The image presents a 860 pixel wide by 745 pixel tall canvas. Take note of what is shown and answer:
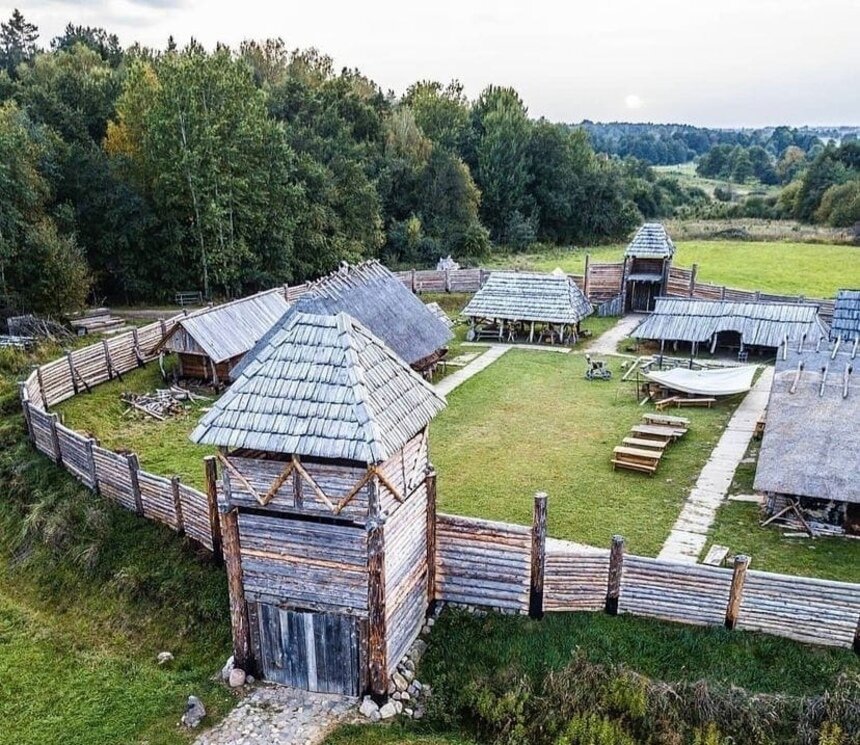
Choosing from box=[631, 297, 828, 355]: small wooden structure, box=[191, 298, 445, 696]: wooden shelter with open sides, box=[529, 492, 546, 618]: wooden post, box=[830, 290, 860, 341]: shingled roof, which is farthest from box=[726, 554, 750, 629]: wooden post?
box=[631, 297, 828, 355]: small wooden structure

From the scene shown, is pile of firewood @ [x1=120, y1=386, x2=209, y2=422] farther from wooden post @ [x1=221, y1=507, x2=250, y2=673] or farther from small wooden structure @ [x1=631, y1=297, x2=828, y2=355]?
small wooden structure @ [x1=631, y1=297, x2=828, y2=355]

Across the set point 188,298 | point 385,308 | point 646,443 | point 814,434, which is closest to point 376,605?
Answer: point 814,434

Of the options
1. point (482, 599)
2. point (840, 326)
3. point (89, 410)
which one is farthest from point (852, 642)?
point (89, 410)

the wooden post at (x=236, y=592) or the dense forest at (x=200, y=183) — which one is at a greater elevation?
the dense forest at (x=200, y=183)

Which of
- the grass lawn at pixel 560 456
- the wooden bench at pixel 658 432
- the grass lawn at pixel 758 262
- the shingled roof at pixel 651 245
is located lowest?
the grass lawn at pixel 560 456

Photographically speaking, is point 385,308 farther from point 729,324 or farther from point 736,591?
point 736,591

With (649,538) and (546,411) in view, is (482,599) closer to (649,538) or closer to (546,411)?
(649,538)

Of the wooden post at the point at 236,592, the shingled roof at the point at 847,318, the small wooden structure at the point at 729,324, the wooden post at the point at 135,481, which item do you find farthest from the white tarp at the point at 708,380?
the wooden post at the point at 236,592

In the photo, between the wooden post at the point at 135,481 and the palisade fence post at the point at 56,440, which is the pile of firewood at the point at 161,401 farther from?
the wooden post at the point at 135,481
